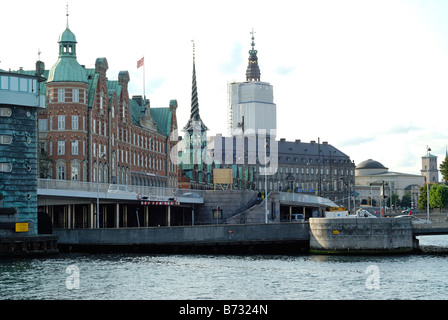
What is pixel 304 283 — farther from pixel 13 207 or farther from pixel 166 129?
pixel 166 129

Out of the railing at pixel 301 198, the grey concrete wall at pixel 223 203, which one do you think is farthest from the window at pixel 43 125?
the railing at pixel 301 198

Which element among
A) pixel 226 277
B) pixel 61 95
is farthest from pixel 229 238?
pixel 61 95

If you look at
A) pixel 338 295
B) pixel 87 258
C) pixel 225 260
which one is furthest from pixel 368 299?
pixel 87 258

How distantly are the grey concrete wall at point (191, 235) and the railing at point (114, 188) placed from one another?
4.73 m

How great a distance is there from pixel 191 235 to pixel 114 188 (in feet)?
51.3

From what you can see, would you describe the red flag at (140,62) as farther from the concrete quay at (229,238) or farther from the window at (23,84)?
the window at (23,84)

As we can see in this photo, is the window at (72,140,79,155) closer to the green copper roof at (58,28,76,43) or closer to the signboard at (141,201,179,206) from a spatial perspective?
the green copper roof at (58,28,76,43)

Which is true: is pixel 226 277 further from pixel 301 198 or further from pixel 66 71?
pixel 301 198

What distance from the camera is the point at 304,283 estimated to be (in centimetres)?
5628

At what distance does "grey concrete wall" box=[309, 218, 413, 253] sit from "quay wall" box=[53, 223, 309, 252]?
3.64 meters

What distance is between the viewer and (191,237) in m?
84.2

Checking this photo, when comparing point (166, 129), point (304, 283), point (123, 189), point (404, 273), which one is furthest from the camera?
point (166, 129)
